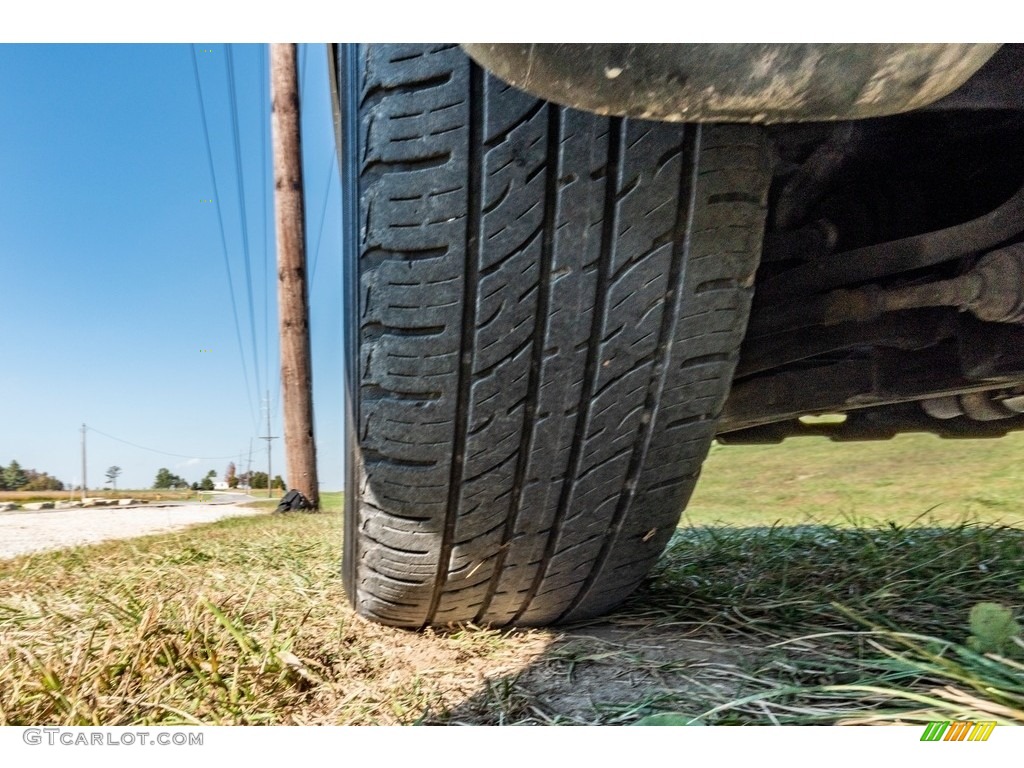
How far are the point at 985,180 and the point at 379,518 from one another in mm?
697

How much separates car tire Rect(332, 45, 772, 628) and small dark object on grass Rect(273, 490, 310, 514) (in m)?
2.56

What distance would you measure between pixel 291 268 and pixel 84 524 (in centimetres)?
240

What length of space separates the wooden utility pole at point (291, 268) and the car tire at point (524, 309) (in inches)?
116

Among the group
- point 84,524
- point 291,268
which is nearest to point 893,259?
point 84,524

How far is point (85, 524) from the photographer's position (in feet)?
3.96

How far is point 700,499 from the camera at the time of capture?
147cm

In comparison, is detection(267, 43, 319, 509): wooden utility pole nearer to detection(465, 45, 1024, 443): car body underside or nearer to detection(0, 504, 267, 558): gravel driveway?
detection(0, 504, 267, 558): gravel driveway

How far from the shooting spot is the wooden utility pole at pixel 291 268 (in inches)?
133

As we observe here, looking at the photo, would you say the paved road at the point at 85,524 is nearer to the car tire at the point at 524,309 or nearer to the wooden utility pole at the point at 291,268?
the car tire at the point at 524,309
